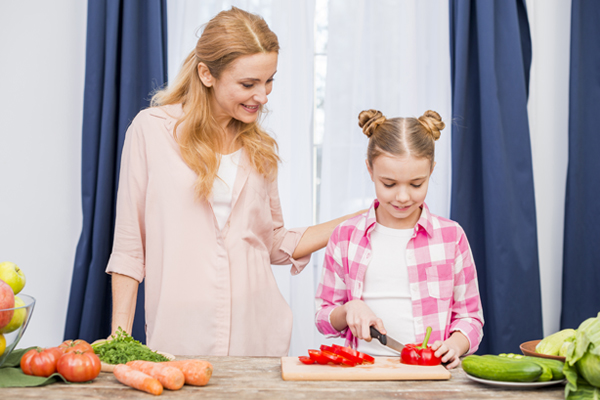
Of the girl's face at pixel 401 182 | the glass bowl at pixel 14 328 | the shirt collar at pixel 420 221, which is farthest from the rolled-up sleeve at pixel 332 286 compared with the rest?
the glass bowl at pixel 14 328

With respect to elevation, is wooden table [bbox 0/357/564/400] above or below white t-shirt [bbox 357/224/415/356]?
below

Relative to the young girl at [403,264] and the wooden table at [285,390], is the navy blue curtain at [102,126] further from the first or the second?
the wooden table at [285,390]

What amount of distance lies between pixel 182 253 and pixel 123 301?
230mm

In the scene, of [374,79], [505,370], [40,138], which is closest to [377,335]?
[505,370]

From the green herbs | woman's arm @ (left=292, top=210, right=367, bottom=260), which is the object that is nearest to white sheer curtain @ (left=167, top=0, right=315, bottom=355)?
woman's arm @ (left=292, top=210, right=367, bottom=260)

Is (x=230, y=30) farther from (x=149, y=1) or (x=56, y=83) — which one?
(x=56, y=83)

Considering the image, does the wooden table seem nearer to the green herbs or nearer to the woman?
the green herbs

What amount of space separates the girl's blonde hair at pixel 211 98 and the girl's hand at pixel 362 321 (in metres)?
0.58

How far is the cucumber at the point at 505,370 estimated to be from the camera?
3.43 ft

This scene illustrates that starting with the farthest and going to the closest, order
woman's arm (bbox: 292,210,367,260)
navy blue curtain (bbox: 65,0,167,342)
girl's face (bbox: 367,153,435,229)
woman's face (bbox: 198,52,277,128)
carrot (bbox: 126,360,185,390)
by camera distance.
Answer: navy blue curtain (bbox: 65,0,167,342), woman's arm (bbox: 292,210,367,260), woman's face (bbox: 198,52,277,128), girl's face (bbox: 367,153,435,229), carrot (bbox: 126,360,185,390)

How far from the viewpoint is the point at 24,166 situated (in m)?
2.70

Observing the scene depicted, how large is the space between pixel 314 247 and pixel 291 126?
971mm

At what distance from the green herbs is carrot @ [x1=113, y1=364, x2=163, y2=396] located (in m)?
0.08

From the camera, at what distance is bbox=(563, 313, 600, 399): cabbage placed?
3.13 ft
